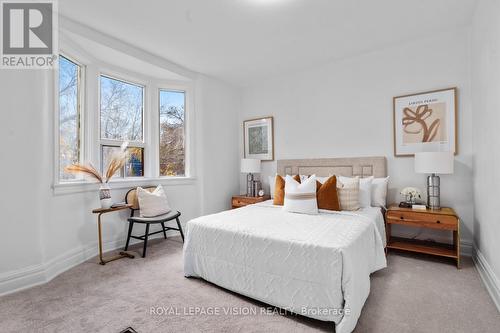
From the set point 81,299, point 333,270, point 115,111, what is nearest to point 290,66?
point 115,111

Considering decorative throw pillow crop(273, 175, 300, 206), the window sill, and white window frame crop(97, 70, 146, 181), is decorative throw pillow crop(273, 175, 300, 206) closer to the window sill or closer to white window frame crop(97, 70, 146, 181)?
the window sill

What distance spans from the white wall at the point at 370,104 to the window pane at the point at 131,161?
2122 mm

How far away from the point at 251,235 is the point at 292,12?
230cm

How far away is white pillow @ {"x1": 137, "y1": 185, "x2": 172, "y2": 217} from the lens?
10.4ft

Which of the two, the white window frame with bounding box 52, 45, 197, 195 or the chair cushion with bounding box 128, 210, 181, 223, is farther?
the chair cushion with bounding box 128, 210, 181, 223

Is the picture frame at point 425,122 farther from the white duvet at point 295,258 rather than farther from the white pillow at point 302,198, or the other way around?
the white pillow at point 302,198

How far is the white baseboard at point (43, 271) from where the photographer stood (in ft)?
7.02

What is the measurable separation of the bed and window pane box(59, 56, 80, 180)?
1.81m

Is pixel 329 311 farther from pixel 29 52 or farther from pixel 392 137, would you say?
pixel 29 52

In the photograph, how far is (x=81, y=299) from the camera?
6.73ft

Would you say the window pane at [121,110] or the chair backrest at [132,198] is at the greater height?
the window pane at [121,110]

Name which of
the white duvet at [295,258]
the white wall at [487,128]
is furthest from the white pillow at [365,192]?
the white wall at [487,128]

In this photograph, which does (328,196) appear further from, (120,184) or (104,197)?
(120,184)

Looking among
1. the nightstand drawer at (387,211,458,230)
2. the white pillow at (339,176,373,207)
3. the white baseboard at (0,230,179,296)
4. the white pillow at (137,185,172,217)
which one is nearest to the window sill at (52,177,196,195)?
the white pillow at (137,185,172,217)
